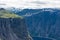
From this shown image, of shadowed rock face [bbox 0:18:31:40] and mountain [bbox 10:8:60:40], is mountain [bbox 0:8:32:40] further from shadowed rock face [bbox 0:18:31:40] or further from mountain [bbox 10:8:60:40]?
mountain [bbox 10:8:60:40]

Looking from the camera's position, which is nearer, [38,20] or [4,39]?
[4,39]

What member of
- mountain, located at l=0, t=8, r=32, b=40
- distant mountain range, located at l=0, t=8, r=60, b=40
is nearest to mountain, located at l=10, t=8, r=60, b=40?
distant mountain range, located at l=0, t=8, r=60, b=40

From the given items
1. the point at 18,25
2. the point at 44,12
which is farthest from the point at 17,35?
the point at 44,12

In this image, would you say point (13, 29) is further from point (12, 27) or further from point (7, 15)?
point (7, 15)

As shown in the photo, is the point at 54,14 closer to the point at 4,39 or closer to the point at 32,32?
the point at 32,32

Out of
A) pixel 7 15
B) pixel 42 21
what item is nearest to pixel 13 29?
pixel 7 15

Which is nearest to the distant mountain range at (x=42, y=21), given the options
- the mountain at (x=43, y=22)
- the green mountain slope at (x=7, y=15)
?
the mountain at (x=43, y=22)

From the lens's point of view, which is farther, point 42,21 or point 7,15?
point 42,21

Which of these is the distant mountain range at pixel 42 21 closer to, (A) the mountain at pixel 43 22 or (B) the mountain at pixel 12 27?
(A) the mountain at pixel 43 22
